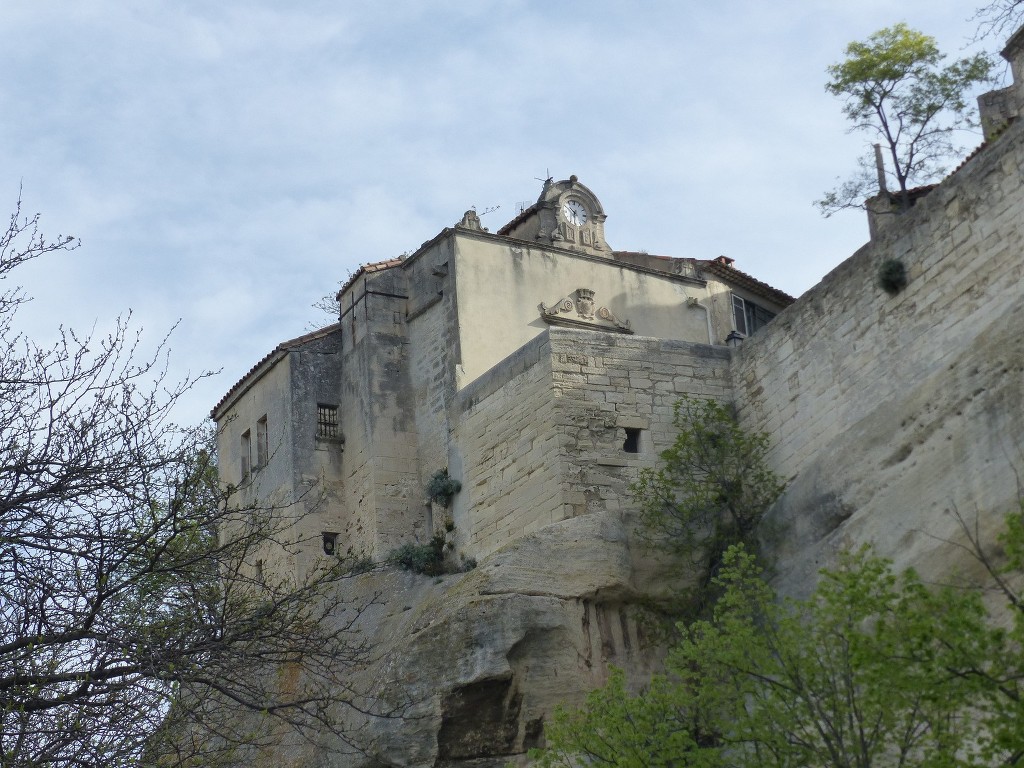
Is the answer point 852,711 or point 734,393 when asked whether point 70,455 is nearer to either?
point 852,711

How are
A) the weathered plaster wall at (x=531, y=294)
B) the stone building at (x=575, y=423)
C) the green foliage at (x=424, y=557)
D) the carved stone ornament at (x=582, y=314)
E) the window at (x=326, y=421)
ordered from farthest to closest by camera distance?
the window at (x=326, y=421) < the carved stone ornament at (x=582, y=314) < the weathered plaster wall at (x=531, y=294) < the green foliage at (x=424, y=557) < the stone building at (x=575, y=423)

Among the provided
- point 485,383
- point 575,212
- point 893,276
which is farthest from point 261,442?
point 893,276

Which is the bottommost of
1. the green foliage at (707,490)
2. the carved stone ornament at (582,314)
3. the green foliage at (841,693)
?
the green foliage at (841,693)

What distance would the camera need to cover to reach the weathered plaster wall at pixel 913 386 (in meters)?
16.8

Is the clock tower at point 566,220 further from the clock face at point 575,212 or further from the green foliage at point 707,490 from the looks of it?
the green foliage at point 707,490

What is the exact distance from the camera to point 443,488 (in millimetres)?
24406

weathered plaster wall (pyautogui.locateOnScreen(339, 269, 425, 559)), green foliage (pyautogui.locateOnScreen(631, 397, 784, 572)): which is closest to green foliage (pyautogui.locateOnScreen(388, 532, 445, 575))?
weathered plaster wall (pyautogui.locateOnScreen(339, 269, 425, 559))

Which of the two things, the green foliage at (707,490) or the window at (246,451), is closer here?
the green foliage at (707,490)

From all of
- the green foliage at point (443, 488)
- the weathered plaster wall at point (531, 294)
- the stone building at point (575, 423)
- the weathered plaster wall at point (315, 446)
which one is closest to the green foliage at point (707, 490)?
the stone building at point (575, 423)

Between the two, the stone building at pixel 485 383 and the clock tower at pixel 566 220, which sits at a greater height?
the clock tower at pixel 566 220

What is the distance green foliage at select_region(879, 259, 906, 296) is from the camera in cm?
1966

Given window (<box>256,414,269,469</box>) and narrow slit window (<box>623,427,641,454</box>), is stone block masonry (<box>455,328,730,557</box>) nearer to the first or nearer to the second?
narrow slit window (<box>623,427,641,454</box>)

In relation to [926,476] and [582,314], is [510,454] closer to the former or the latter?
[582,314]

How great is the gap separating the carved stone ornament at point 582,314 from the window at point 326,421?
3.68m
